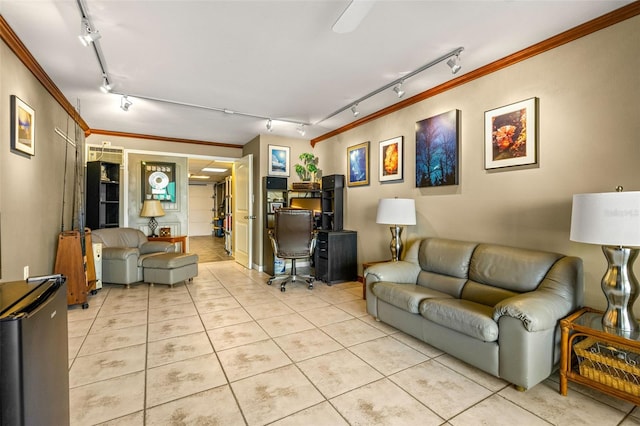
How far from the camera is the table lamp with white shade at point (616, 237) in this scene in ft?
5.41

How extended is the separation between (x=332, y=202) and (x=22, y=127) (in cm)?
389

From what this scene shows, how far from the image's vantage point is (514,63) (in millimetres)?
2654

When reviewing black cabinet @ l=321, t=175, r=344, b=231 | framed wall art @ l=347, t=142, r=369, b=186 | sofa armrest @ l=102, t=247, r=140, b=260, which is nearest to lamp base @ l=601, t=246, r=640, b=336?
framed wall art @ l=347, t=142, r=369, b=186

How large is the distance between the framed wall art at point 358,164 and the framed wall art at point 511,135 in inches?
72.5

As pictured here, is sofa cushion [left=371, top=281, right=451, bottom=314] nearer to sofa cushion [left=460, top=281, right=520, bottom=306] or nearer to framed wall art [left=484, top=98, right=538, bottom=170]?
sofa cushion [left=460, top=281, right=520, bottom=306]

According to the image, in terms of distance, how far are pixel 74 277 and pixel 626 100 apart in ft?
17.5

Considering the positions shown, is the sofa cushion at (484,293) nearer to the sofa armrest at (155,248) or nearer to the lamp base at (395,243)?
the lamp base at (395,243)

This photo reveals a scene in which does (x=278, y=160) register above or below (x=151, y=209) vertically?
above

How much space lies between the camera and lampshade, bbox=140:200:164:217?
17.4 ft

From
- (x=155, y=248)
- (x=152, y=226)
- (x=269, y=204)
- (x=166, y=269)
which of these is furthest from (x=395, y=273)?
(x=152, y=226)

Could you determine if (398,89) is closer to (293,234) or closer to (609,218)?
(609,218)

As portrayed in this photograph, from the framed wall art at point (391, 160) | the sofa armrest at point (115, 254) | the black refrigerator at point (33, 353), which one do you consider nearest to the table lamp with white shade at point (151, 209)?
the sofa armrest at point (115, 254)

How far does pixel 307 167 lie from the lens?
5.54m

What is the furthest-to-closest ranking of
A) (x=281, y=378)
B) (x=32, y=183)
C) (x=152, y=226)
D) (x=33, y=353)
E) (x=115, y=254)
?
1. (x=152, y=226)
2. (x=115, y=254)
3. (x=32, y=183)
4. (x=281, y=378)
5. (x=33, y=353)
